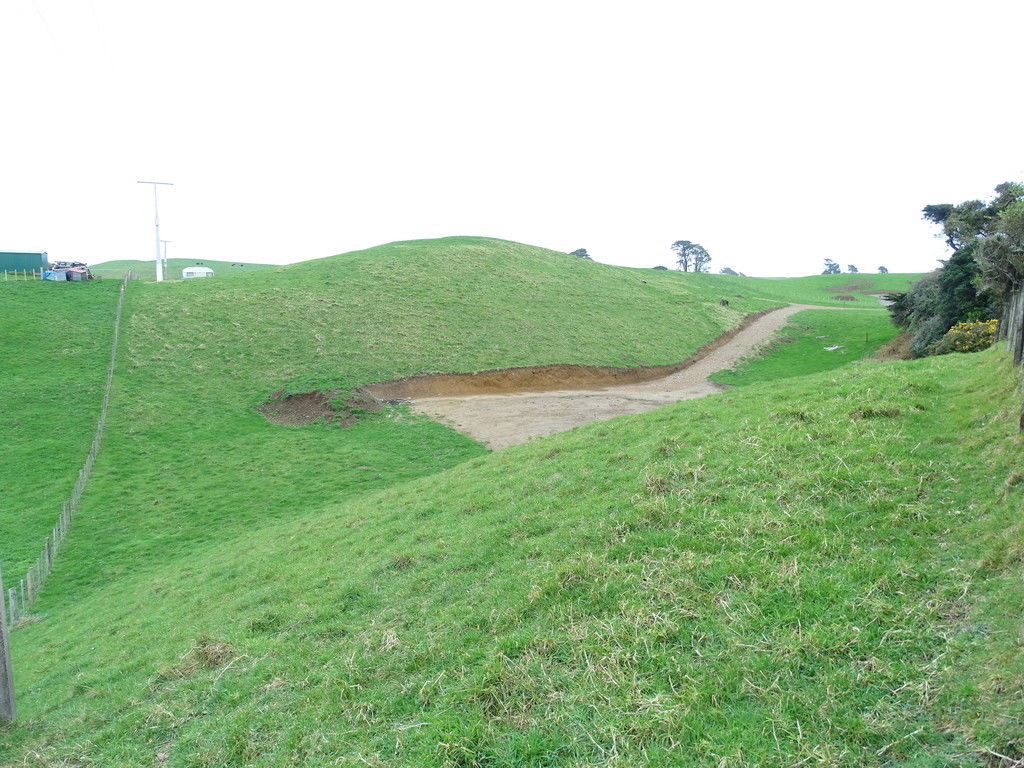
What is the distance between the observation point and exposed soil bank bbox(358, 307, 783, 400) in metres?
35.4

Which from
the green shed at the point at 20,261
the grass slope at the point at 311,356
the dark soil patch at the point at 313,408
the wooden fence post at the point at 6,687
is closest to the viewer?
the wooden fence post at the point at 6,687

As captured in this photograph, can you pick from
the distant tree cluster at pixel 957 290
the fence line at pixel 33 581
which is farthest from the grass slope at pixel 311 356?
the distant tree cluster at pixel 957 290

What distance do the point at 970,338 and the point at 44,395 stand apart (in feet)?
139

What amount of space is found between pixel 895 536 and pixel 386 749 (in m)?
6.20

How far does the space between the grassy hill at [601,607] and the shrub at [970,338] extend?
420 inches

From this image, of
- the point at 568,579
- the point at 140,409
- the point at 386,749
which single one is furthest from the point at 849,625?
the point at 140,409

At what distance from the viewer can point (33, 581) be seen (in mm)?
17594

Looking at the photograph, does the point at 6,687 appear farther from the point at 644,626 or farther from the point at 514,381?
the point at 514,381

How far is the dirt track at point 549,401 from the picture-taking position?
97.6 ft

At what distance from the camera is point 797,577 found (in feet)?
22.5

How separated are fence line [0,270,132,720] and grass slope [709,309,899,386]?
3353cm

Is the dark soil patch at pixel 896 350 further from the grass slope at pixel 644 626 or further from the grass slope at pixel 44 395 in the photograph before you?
the grass slope at pixel 44 395

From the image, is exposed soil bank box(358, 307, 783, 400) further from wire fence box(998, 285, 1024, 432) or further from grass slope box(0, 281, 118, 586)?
wire fence box(998, 285, 1024, 432)

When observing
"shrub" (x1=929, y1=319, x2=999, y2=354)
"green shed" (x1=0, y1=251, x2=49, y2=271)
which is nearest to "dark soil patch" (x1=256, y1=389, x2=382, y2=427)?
"shrub" (x1=929, y1=319, x2=999, y2=354)
